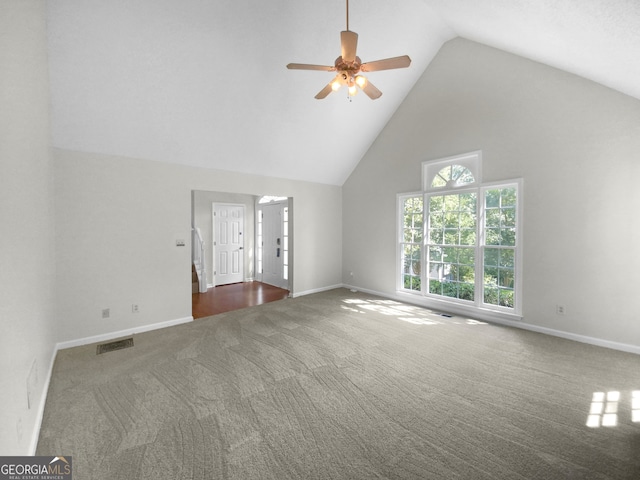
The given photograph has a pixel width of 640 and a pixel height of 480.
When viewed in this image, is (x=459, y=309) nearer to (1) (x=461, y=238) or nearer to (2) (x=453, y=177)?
(1) (x=461, y=238)

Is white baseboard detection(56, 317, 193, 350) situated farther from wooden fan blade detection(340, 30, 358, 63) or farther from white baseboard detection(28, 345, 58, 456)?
wooden fan blade detection(340, 30, 358, 63)

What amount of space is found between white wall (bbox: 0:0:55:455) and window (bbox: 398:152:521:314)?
5.03m

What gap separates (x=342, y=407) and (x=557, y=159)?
405 centimetres

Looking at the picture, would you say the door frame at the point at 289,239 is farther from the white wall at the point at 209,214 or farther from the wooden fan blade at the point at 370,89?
the wooden fan blade at the point at 370,89

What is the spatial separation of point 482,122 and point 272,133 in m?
3.32

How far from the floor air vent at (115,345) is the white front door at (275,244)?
3.42 meters

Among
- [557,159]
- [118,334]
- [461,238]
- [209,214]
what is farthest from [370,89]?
[209,214]

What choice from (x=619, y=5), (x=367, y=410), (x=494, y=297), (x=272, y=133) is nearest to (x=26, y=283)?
(x=367, y=410)

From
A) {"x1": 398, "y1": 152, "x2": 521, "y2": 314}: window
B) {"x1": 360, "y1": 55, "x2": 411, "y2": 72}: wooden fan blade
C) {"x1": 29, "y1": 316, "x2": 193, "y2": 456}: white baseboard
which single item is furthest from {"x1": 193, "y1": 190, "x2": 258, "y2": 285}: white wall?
{"x1": 360, "y1": 55, "x2": 411, "y2": 72}: wooden fan blade

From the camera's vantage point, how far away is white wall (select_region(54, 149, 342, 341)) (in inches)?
132

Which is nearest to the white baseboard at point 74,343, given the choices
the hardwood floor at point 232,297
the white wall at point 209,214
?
the hardwood floor at point 232,297

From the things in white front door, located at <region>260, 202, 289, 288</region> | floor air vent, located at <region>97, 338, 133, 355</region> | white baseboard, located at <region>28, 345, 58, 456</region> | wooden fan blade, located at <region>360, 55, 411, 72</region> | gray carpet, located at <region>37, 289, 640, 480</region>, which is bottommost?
gray carpet, located at <region>37, 289, 640, 480</region>

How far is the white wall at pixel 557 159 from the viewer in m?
3.19

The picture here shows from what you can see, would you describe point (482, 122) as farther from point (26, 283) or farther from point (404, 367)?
point (26, 283)
